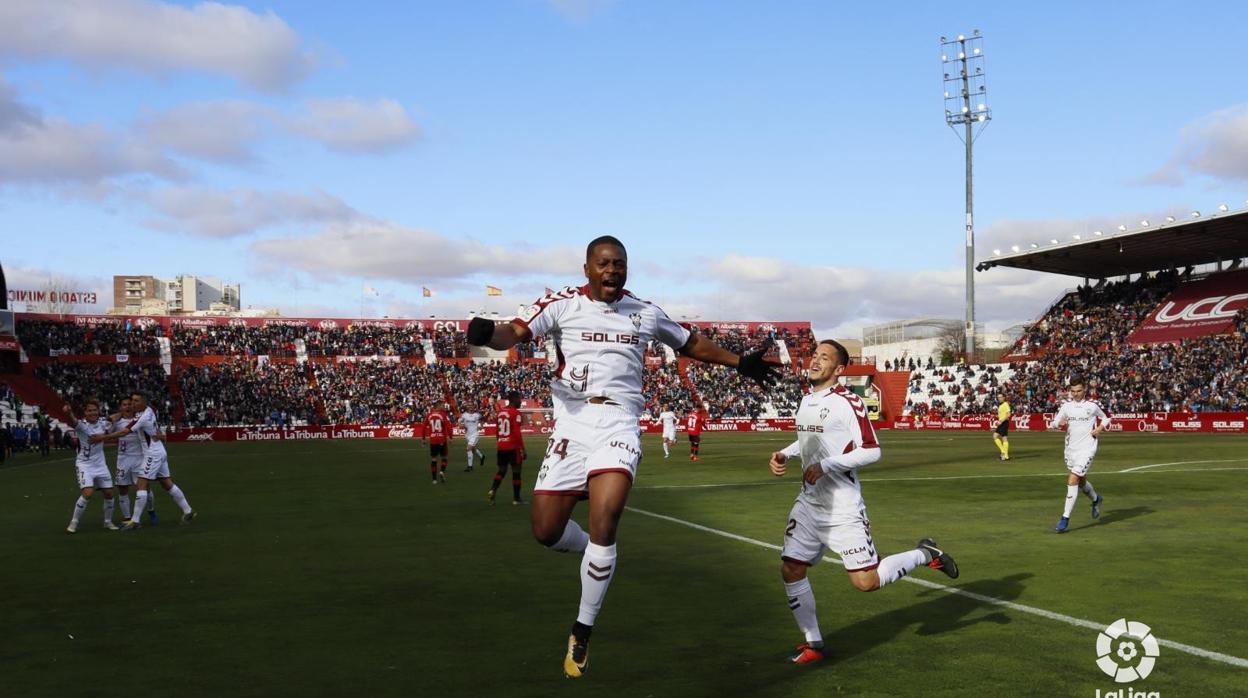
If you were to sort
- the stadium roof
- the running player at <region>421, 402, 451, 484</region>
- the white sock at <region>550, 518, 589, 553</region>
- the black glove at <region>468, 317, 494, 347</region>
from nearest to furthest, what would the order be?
the black glove at <region>468, 317, 494, 347</region>
the white sock at <region>550, 518, 589, 553</region>
the running player at <region>421, 402, 451, 484</region>
the stadium roof

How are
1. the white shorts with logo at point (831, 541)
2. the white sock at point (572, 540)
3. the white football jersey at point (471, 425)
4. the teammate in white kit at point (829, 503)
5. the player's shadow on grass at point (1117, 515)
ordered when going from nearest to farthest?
1. the white sock at point (572, 540)
2. the teammate in white kit at point (829, 503)
3. the white shorts with logo at point (831, 541)
4. the player's shadow on grass at point (1117, 515)
5. the white football jersey at point (471, 425)

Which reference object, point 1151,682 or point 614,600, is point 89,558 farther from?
point 1151,682

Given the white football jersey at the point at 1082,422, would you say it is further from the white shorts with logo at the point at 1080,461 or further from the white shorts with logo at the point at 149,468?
the white shorts with logo at the point at 149,468

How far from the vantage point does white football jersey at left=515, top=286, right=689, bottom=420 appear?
23.6 ft

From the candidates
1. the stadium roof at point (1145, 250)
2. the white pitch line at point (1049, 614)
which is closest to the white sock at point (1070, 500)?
the white pitch line at point (1049, 614)

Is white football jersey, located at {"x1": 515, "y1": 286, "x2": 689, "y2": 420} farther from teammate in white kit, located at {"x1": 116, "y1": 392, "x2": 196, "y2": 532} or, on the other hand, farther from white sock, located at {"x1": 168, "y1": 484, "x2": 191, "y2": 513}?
white sock, located at {"x1": 168, "y1": 484, "x2": 191, "y2": 513}

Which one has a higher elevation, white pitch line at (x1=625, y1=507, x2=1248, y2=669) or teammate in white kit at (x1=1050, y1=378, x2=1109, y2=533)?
teammate in white kit at (x1=1050, y1=378, x2=1109, y2=533)

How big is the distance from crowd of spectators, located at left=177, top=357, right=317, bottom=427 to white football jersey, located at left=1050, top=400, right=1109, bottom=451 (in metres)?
54.8

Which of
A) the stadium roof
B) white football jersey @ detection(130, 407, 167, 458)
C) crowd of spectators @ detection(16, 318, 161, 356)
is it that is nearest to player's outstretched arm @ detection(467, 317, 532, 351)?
white football jersey @ detection(130, 407, 167, 458)

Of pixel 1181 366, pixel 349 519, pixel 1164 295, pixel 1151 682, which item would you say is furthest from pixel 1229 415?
pixel 1151 682

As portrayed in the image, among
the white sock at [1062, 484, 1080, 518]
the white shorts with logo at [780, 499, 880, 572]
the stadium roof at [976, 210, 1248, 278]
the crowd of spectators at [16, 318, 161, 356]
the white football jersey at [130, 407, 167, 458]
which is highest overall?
the stadium roof at [976, 210, 1248, 278]

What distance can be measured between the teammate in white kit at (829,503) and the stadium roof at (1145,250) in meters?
55.2

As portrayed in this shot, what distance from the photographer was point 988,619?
8.61m

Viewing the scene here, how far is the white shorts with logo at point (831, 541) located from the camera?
7586 mm
